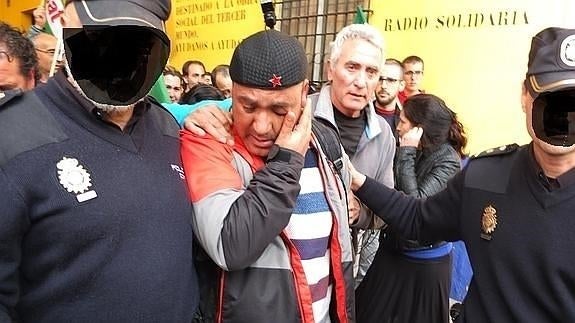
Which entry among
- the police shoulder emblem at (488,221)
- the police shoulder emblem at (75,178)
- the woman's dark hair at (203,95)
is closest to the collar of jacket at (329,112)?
the police shoulder emblem at (488,221)

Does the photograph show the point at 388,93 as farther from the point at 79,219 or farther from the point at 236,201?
the point at 79,219

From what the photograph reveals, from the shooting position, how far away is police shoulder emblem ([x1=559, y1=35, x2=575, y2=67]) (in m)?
1.51

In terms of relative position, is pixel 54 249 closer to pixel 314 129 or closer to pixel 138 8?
pixel 138 8

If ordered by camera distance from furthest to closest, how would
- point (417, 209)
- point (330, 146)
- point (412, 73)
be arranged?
point (412, 73), point (417, 209), point (330, 146)

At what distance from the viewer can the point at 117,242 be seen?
50.5 inches

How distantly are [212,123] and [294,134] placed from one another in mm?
250

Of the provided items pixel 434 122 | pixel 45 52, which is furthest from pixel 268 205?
pixel 45 52

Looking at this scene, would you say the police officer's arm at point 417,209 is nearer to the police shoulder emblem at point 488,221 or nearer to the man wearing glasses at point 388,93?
the police shoulder emblem at point 488,221

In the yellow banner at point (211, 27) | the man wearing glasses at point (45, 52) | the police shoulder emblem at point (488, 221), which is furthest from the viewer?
the yellow banner at point (211, 27)

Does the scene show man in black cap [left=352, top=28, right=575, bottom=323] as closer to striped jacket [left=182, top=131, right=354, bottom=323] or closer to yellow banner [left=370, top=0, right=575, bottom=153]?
striped jacket [left=182, top=131, right=354, bottom=323]

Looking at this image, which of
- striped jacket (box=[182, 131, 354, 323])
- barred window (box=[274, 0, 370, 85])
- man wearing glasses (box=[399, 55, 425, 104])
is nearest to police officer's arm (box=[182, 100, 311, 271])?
striped jacket (box=[182, 131, 354, 323])

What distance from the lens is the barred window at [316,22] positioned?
6.88m

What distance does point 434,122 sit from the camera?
10.4 feet

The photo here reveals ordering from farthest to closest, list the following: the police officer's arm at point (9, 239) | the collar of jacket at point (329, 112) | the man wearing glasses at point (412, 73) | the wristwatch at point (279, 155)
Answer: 1. the man wearing glasses at point (412, 73)
2. the collar of jacket at point (329, 112)
3. the wristwatch at point (279, 155)
4. the police officer's arm at point (9, 239)
